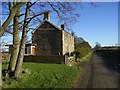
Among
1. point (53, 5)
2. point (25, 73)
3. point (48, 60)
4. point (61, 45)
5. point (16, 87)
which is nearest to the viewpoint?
point (16, 87)

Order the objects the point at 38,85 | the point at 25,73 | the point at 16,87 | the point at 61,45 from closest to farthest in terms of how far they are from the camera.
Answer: the point at 16,87
the point at 38,85
the point at 25,73
the point at 61,45

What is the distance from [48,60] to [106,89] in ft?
70.7

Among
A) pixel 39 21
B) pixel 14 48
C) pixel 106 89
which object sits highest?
pixel 39 21

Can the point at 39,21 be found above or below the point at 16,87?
above

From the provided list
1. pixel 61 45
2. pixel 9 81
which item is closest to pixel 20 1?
pixel 9 81

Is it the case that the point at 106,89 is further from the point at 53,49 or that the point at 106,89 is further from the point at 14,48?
the point at 53,49

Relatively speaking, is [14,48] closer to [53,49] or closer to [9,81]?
[9,81]

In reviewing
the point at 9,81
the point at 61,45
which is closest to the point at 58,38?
the point at 61,45

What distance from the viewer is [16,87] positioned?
15125mm

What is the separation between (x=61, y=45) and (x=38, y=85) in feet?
123

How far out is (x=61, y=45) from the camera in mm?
53625

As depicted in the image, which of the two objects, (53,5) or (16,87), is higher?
(53,5)

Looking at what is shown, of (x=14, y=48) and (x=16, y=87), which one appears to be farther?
(x=14, y=48)

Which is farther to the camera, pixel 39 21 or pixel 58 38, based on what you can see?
pixel 58 38
